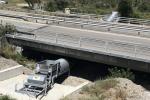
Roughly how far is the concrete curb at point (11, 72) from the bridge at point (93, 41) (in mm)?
3600

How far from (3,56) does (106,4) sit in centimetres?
3188

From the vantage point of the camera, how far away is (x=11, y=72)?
96.2 ft

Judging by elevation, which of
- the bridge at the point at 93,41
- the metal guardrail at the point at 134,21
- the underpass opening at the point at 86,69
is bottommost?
the underpass opening at the point at 86,69

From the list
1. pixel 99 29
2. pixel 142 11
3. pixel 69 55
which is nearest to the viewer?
pixel 69 55

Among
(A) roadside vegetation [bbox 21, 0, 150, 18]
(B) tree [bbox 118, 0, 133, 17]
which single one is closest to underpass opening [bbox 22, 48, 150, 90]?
(B) tree [bbox 118, 0, 133, 17]

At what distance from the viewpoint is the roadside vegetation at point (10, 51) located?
107 ft

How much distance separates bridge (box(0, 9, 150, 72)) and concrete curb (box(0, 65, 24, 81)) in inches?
142

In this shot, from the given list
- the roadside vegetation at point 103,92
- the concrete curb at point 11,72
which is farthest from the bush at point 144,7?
the roadside vegetation at point 103,92

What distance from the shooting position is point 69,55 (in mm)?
31969

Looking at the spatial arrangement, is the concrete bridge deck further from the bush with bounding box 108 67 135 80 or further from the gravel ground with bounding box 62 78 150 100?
the gravel ground with bounding box 62 78 150 100

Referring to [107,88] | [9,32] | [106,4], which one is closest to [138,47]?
[107,88]

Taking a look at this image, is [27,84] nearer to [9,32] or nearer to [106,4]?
[9,32]

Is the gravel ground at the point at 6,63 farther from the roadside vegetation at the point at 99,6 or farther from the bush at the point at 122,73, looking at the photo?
the roadside vegetation at the point at 99,6

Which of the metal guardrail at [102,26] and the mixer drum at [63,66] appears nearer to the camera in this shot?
the mixer drum at [63,66]
